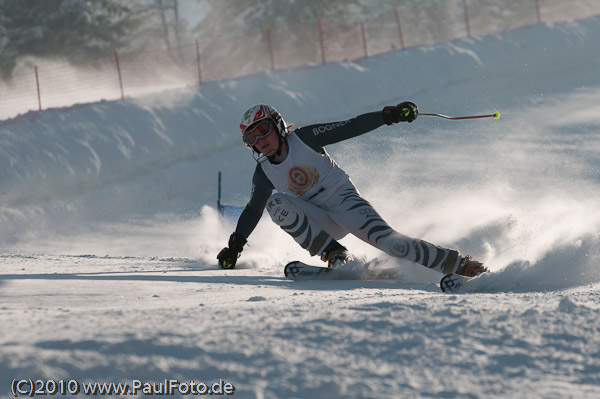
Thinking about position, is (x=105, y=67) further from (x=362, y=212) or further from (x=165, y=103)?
(x=362, y=212)

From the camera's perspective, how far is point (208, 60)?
18.9 meters

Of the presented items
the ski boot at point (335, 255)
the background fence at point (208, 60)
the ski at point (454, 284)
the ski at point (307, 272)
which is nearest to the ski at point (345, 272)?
the ski at point (307, 272)

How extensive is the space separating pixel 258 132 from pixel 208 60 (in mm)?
14219

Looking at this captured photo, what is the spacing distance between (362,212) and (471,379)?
269 cm

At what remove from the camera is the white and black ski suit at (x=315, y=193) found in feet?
16.0

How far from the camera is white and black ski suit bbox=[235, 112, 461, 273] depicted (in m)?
4.88

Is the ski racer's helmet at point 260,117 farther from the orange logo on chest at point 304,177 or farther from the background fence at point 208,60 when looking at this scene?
the background fence at point 208,60

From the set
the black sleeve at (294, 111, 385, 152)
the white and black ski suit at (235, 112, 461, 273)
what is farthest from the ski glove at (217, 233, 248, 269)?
the black sleeve at (294, 111, 385, 152)

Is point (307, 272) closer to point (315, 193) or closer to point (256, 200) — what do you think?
point (315, 193)

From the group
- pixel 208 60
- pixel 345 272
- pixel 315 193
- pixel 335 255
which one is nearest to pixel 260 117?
pixel 315 193

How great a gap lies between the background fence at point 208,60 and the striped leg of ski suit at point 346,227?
10.2 metres

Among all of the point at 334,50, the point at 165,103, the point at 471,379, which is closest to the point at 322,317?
the point at 471,379

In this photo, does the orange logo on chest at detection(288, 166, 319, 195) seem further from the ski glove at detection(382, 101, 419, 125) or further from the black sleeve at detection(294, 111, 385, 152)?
the ski glove at detection(382, 101, 419, 125)

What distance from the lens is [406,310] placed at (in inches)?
111
